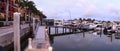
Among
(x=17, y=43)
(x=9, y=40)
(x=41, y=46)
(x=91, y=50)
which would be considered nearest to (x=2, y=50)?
(x=17, y=43)

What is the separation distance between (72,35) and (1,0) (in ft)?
99.2

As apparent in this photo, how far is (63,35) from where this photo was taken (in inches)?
3971

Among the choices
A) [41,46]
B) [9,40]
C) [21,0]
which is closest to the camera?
[41,46]

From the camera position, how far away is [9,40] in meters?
39.9

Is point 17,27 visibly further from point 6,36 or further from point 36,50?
point 6,36

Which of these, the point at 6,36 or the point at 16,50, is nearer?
A: the point at 16,50

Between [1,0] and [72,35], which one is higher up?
[1,0]

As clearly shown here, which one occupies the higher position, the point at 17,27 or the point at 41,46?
the point at 17,27

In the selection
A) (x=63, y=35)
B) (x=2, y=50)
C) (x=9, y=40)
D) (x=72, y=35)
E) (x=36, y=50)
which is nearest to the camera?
(x=2, y=50)

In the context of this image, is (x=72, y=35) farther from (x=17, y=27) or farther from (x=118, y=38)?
(x=17, y=27)

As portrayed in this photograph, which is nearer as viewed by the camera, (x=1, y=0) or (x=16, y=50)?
(x=16, y=50)

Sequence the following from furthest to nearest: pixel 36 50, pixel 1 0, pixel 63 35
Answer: pixel 1 0, pixel 63 35, pixel 36 50

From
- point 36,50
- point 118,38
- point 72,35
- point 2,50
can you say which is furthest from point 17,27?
point 72,35

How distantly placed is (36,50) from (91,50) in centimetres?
4155
